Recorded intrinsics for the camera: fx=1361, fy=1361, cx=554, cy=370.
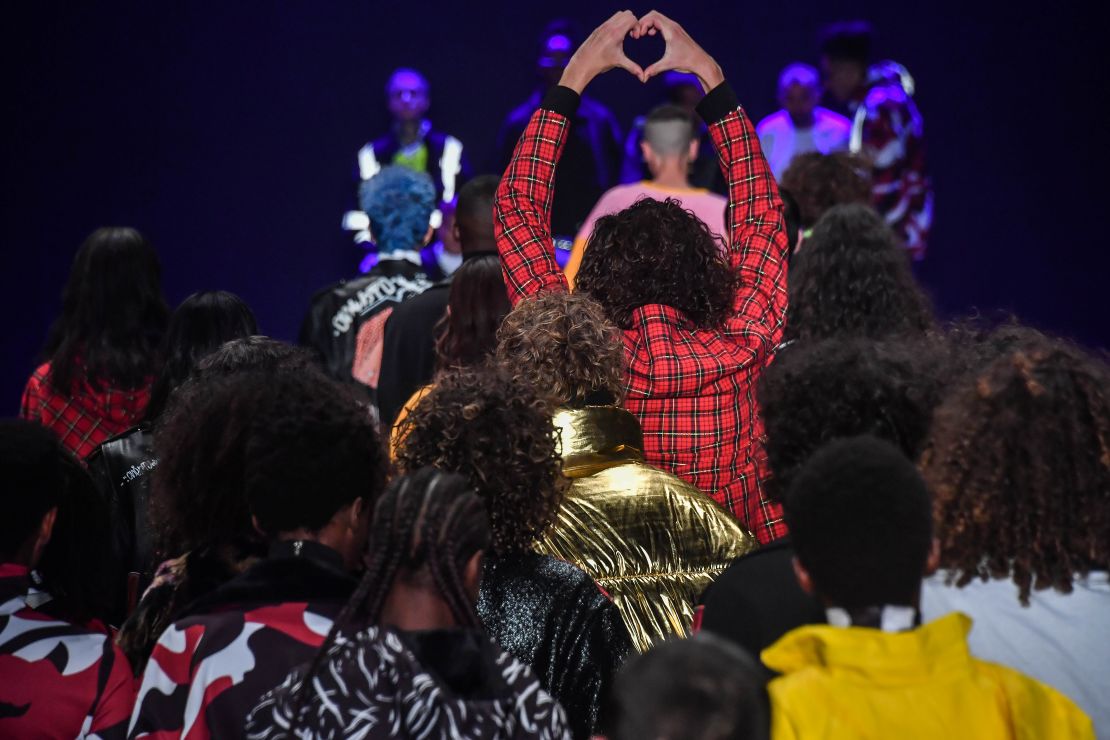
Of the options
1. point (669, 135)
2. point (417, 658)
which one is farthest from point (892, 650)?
point (669, 135)

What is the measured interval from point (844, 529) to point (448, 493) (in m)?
0.49

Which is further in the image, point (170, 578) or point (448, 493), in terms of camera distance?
point (170, 578)

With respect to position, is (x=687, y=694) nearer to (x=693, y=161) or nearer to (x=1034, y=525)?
(x=1034, y=525)

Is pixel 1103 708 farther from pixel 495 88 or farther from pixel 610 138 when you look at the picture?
pixel 495 88

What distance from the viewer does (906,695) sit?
1595mm

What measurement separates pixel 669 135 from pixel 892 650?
14.0 feet

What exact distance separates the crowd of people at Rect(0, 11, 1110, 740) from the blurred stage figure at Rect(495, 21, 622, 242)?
171 inches

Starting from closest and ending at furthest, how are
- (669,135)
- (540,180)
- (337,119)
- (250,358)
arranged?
(250,358), (540,180), (669,135), (337,119)

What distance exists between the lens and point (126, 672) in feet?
6.55

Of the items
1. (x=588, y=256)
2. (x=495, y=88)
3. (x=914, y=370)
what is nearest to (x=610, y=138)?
(x=495, y=88)

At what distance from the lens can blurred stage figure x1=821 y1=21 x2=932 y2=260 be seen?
818 cm

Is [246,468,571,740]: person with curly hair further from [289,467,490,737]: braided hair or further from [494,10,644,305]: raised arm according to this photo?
[494,10,644,305]: raised arm

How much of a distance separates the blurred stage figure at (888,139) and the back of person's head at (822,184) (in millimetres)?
3506

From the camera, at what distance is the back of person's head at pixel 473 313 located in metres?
3.49
